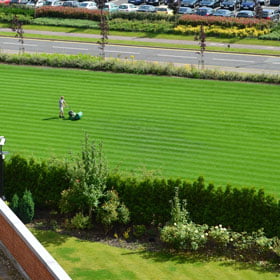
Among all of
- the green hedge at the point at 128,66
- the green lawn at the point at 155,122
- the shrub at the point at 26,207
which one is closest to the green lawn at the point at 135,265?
the shrub at the point at 26,207

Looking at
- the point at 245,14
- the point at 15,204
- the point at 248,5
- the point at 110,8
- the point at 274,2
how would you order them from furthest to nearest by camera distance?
the point at 274,2 → the point at 110,8 → the point at 248,5 → the point at 245,14 → the point at 15,204

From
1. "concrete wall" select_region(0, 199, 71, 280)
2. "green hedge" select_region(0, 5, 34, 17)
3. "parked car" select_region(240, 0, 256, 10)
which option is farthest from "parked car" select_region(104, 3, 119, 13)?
"concrete wall" select_region(0, 199, 71, 280)

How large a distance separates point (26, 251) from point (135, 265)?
23.3ft

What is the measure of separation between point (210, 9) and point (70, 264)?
51.6m

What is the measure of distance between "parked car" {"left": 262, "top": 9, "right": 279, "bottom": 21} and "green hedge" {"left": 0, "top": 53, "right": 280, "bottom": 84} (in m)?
19.9

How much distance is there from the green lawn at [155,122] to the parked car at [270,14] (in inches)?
914

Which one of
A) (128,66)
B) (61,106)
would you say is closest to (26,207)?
(61,106)

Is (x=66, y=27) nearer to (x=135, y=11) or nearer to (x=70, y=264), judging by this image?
(x=135, y=11)

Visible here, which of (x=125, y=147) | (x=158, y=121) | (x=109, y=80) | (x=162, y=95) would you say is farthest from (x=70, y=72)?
(x=125, y=147)

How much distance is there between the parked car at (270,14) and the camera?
7262 cm

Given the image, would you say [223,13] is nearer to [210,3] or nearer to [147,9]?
[210,3]

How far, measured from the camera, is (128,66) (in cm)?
5459

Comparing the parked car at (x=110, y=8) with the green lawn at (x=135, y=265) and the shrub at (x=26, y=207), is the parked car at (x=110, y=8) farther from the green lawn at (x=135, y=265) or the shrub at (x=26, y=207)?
the green lawn at (x=135, y=265)

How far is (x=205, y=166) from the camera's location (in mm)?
36750
